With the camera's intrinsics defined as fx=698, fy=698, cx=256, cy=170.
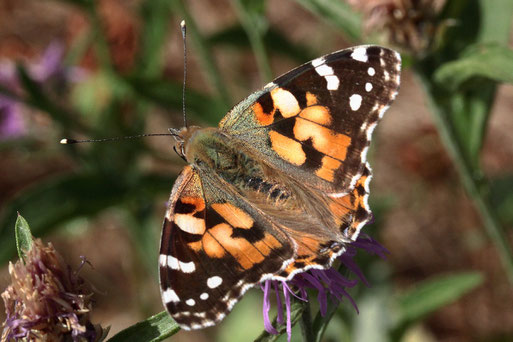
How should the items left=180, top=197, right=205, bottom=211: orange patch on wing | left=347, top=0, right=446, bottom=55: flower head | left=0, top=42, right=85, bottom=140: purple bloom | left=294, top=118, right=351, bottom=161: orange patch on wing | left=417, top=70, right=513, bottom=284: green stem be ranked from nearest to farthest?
1. left=180, top=197, right=205, bottom=211: orange patch on wing
2. left=294, top=118, right=351, bottom=161: orange patch on wing
3. left=347, top=0, right=446, bottom=55: flower head
4. left=417, top=70, right=513, bottom=284: green stem
5. left=0, top=42, right=85, bottom=140: purple bloom

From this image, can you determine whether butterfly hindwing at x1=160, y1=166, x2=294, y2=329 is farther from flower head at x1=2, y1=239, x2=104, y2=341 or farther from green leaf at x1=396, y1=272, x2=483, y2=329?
green leaf at x1=396, y1=272, x2=483, y2=329

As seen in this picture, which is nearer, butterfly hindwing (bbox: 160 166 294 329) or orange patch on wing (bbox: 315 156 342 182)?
butterfly hindwing (bbox: 160 166 294 329)

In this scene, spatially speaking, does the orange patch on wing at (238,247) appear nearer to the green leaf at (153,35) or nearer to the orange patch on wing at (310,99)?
the orange patch on wing at (310,99)

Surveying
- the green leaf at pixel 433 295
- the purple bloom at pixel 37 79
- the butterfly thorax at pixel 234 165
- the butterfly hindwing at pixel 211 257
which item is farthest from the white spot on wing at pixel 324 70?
the purple bloom at pixel 37 79

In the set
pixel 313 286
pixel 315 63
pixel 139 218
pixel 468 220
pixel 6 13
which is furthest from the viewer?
pixel 6 13

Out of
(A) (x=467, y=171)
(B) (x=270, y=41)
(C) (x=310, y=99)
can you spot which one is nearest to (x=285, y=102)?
(C) (x=310, y=99)

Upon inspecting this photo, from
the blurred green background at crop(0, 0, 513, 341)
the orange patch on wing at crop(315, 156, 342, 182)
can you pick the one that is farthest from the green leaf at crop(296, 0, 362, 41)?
the orange patch on wing at crop(315, 156, 342, 182)

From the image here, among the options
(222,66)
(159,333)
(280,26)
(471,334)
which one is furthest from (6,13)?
(159,333)

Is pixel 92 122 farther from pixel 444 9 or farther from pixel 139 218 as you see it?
pixel 444 9
